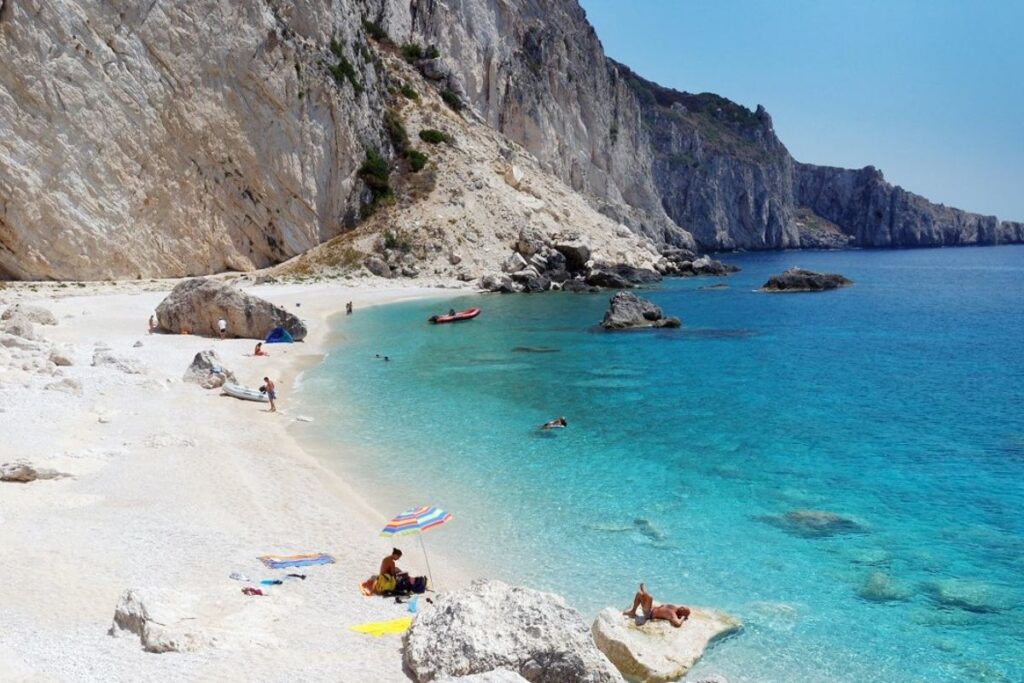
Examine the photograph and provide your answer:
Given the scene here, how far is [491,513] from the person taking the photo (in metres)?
14.9

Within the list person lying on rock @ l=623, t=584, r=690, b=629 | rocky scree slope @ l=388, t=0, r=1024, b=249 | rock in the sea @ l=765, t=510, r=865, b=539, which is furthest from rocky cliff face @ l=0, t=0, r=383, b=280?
person lying on rock @ l=623, t=584, r=690, b=629

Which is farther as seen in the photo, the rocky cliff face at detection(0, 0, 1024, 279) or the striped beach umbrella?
the rocky cliff face at detection(0, 0, 1024, 279)

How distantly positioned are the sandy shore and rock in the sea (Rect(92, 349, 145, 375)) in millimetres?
224

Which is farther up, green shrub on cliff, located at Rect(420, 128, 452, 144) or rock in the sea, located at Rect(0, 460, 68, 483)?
green shrub on cliff, located at Rect(420, 128, 452, 144)

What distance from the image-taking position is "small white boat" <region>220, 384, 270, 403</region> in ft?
76.4

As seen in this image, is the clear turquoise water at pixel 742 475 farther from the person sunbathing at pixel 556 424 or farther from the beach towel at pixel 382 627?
the beach towel at pixel 382 627

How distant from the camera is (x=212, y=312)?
3416 cm

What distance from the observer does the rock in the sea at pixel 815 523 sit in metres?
14.1

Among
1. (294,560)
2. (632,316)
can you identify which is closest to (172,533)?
(294,560)

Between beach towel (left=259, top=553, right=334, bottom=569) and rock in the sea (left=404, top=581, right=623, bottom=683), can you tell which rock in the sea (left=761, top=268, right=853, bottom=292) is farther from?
rock in the sea (left=404, top=581, right=623, bottom=683)

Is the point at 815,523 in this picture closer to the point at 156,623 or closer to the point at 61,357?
the point at 156,623

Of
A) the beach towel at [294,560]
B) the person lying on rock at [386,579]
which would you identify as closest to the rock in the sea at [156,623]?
the beach towel at [294,560]

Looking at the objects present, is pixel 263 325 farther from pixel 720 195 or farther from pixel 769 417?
pixel 720 195

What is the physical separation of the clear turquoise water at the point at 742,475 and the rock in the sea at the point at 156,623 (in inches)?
204
